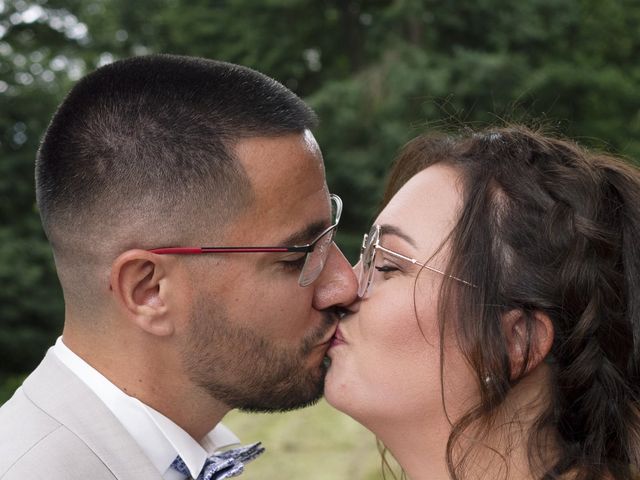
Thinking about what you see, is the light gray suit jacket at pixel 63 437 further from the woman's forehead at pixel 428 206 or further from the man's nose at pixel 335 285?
the woman's forehead at pixel 428 206

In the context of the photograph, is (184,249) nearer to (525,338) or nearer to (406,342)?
(406,342)

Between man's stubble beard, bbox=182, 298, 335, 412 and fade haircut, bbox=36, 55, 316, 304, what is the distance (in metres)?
0.34

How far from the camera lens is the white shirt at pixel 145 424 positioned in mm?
2631

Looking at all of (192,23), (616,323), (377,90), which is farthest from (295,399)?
(192,23)

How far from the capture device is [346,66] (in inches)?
719

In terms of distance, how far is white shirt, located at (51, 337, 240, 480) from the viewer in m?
2.63

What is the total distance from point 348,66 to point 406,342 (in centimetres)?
1586

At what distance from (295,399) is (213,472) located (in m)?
0.44

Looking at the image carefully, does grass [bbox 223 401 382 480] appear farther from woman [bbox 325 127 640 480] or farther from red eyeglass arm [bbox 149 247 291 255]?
red eyeglass arm [bbox 149 247 291 255]

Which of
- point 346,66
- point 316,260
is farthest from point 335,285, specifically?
point 346,66

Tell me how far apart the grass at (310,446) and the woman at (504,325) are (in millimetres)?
3783

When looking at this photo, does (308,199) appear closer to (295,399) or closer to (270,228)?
(270,228)

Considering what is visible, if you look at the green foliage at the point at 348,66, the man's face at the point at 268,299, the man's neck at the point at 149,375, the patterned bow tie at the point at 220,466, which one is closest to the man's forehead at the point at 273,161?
the man's face at the point at 268,299

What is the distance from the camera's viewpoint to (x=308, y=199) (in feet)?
9.71
